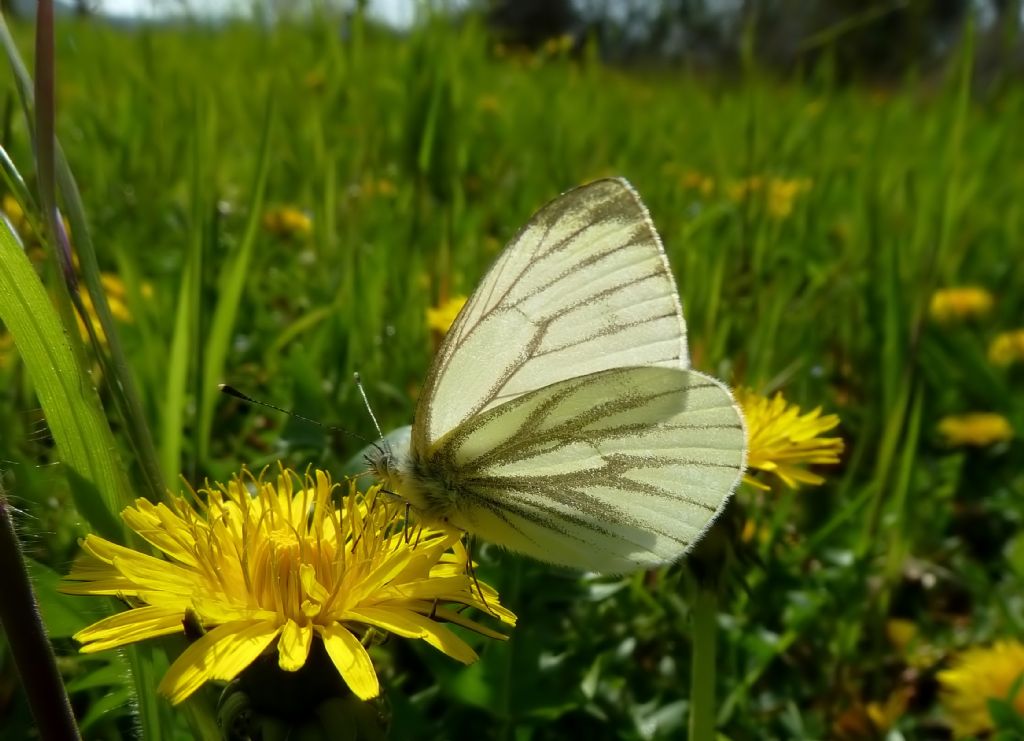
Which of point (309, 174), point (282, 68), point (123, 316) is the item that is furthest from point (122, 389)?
point (282, 68)

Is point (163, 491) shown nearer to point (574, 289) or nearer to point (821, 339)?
point (574, 289)

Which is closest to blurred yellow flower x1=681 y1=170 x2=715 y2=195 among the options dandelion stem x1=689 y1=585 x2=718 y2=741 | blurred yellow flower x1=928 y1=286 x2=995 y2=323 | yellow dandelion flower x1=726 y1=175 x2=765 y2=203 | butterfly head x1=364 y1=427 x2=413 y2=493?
yellow dandelion flower x1=726 y1=175 x2=765 y2=203

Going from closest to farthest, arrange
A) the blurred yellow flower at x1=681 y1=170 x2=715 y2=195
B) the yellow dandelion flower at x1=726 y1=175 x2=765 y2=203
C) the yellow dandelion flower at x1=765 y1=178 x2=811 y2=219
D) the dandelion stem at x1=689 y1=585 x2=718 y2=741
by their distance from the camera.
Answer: the dandelion stem at x1=689 y1=585 x2=718 y2=741, the yellow dandelion flower at x1=726 y1=175 x2=765 y2=203, the yellow dandelion flower at x1=765 y1=178 x2=811 y2=219, the blurred yellow flower at x1=681 y1=170 x2=715 y2=195

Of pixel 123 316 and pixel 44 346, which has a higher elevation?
pixel 44 346

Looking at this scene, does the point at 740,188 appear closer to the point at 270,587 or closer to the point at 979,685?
the point at 979,685

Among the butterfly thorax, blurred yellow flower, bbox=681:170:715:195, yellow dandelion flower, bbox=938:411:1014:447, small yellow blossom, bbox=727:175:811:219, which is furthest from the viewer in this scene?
blurred yellow flower, bbox=681:170:715:195

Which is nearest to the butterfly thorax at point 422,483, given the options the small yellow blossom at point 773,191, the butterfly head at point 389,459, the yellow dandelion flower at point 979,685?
the butterfly head at point 389,459

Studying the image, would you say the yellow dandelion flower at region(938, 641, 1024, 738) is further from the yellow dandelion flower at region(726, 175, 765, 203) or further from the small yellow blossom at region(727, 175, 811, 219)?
the yellow dandelion flower at region(726, 175, 765, 203)
